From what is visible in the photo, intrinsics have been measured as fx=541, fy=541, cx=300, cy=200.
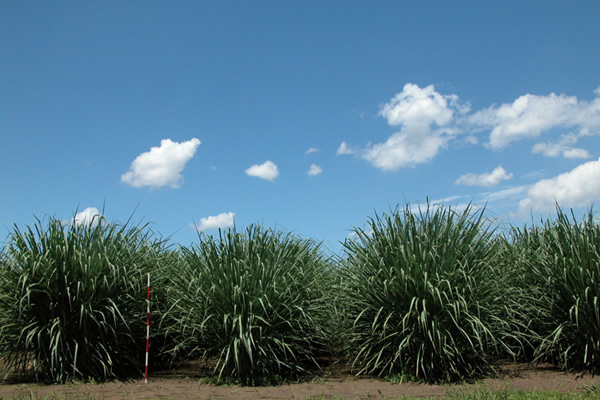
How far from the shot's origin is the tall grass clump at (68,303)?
739 cm

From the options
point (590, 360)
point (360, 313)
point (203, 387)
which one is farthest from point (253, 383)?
point (590, 360)

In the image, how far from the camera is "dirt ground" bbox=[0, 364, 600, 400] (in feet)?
21.7

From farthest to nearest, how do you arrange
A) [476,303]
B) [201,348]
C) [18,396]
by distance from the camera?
[201,348]
[476,303]
[18,396]

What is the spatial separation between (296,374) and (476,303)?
2.72 metres

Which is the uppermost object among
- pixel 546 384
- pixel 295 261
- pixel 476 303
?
pixel 295 261

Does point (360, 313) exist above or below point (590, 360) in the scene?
above

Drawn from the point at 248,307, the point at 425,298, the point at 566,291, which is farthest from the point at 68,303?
the point at 566,291

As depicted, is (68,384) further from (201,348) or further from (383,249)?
(383,249)

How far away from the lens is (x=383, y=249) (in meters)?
7.68

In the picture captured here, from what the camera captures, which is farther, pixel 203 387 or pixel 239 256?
pixel 239 256

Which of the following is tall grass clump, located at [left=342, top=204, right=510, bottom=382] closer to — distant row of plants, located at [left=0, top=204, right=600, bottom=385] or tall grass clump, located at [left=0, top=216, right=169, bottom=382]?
distant row of plants, located at [left=0, top=204, right=600, bottom=385]

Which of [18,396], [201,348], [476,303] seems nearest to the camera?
[18,396]

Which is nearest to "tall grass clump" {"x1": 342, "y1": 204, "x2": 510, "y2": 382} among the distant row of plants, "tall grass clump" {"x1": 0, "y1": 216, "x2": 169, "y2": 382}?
the distant row of plants

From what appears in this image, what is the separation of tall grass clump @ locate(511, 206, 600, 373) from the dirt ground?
457mm
